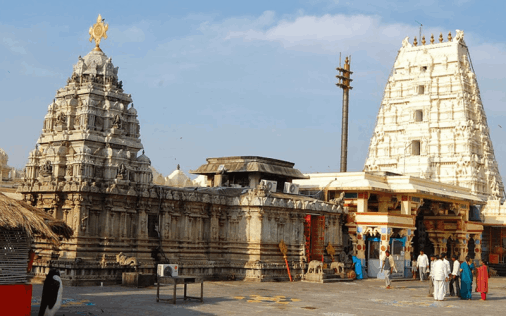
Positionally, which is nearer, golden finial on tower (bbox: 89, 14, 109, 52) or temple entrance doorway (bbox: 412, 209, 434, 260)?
golden finial on tower (bbox: 89, 14, 109, 52)

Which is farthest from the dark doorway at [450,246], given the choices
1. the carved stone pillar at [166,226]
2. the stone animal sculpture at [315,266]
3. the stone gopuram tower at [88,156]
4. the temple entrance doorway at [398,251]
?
the stone gopuram tower at [88,156]

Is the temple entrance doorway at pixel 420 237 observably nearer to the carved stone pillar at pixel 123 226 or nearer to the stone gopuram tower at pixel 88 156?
the stone gopuram tower at pixel 88 156

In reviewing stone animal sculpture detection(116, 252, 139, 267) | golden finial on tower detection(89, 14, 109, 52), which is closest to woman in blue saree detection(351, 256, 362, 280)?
stone animal sculpture detection(116, 252, 139, 267)

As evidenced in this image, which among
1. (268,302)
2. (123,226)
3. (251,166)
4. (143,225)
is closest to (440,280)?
(268,302)

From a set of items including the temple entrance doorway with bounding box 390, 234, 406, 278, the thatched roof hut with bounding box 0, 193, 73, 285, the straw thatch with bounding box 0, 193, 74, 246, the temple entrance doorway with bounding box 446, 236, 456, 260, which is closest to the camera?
the straw thatch with bounding box 0, 193, 74, 246

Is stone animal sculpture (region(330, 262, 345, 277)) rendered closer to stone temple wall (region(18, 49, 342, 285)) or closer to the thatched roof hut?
stone temple wall (region(18, 49, 342, 285))

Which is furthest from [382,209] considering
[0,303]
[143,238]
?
[0,303]

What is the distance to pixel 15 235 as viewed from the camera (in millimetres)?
16969

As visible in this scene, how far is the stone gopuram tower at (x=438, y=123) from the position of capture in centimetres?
6353

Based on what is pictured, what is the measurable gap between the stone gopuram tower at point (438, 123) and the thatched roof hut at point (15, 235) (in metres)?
51.8

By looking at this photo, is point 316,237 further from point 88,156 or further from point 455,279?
point 88,156

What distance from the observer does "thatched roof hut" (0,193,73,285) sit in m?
16.5

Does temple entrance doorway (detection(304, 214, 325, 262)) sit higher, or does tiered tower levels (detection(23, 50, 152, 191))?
tiered tower levels (detection(23, 50, 152, 191))

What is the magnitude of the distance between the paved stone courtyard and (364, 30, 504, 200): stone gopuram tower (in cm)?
3347
